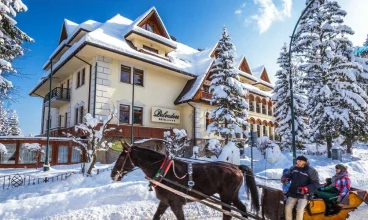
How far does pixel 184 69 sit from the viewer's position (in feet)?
79.0

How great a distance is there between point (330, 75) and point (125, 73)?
1721cm

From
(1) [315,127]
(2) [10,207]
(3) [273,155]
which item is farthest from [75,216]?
(1) [315,127]

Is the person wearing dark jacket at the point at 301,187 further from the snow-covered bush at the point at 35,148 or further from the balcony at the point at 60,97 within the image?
the balcony at the point at 60,97

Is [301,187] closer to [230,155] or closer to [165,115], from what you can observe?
[230,155]

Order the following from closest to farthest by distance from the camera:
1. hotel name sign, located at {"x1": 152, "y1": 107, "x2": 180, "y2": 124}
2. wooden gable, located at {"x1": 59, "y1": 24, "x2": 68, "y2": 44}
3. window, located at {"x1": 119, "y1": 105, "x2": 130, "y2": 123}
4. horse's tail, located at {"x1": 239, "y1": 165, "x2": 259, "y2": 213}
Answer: horse's tail, located at {"x1": 239, "y1": 165, "x2": 259, "y2": 213}
window, located at {"x1": 119, "y1": 105, "x2": 130, "y2": 123}
hotel name sign, located at {"x1": 152, "y1": 107, "x2": 180, "y2": 124}
wooden gable, located at {"x1": 59, "y1": 24, "x2": 68, "y2": 44}

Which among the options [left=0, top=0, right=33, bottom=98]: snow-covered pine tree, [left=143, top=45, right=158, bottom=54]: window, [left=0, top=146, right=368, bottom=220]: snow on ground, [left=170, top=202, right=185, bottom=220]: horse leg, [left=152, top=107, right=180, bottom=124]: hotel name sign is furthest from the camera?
[left=143, top=45, right=158, bottom=54]: window

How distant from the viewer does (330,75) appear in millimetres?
20469

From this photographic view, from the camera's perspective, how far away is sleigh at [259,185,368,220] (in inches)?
205

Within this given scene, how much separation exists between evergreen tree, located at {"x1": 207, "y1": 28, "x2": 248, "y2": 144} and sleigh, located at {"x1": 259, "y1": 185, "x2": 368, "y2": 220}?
48.7 ft

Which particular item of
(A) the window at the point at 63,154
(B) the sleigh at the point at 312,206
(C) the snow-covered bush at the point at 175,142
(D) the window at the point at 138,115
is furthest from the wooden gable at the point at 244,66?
(B) the sleigh at the point at 312,206

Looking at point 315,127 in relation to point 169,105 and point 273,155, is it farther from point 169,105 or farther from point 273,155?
point 169,105

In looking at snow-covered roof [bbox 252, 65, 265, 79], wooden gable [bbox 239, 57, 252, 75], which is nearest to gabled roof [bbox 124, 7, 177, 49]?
wooden gable [bbox 239, 57, 252, 75]

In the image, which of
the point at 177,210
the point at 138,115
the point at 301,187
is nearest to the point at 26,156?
the point at 138,115

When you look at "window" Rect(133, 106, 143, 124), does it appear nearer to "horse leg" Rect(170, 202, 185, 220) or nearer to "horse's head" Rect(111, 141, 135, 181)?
"horse's head" Rect(111, 141, 135, 181)
